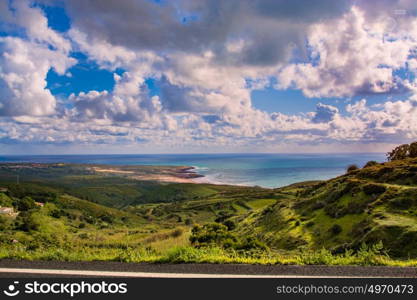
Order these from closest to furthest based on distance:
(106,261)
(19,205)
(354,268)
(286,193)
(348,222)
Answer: (354,268), (106,261), (348,222), (19,205), (286,193)

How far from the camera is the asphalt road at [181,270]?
6.79 metres

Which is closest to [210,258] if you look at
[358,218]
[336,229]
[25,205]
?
[336,229]

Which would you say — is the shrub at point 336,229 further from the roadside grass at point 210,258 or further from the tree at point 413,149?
the tree at point 413,149

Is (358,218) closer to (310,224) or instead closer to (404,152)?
(310,224)

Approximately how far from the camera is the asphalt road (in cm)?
679

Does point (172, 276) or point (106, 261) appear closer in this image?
point (172, 276)

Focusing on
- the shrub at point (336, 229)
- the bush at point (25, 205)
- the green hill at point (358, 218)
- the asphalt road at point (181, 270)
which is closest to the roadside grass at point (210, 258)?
the asphalt road at point (181, 270)

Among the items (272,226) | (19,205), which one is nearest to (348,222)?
(272,226)

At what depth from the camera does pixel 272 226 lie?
3366 cm

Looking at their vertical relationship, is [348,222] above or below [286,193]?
above

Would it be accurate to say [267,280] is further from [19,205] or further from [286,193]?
[286,193]

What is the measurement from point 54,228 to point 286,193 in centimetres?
9021

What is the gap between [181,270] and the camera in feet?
23.5

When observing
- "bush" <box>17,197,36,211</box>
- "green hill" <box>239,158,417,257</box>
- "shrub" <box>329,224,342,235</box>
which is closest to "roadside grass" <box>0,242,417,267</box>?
"green hill" <box>239,158,417,257</box>
